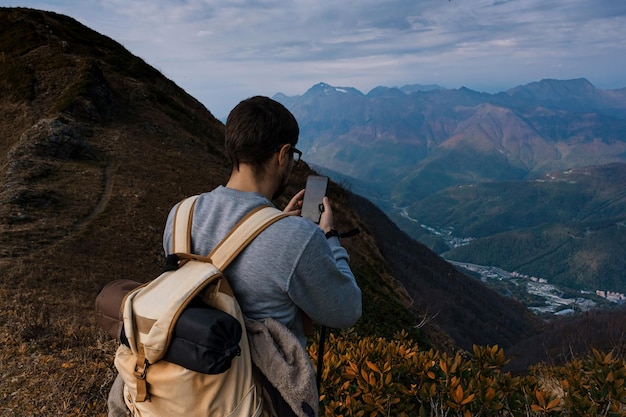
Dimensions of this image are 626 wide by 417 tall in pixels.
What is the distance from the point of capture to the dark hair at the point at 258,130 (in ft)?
6.99

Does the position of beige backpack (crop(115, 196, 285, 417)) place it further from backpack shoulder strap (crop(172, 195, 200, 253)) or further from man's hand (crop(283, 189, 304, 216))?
man's hand (crop(283, 189, 304, 216))

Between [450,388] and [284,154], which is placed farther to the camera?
[450,388]

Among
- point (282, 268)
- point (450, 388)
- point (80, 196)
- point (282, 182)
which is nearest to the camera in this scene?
point (282, 268)

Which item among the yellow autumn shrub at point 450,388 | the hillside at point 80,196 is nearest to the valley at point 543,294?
the hillside at point 80,196

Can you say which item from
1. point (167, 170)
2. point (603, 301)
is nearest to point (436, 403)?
point (167, 170)

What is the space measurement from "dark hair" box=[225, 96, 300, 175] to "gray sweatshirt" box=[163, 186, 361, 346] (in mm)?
185

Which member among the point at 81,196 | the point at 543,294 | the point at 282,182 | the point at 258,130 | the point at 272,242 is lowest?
the point at 543,294

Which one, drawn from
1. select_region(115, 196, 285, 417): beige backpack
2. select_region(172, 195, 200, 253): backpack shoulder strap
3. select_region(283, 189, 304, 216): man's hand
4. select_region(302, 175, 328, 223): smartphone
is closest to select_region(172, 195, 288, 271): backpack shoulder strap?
select_region(115, 196, 285, 417): beige backpack

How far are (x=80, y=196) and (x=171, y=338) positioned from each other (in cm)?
1351

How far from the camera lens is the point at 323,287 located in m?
2.04

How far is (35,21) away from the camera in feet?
103

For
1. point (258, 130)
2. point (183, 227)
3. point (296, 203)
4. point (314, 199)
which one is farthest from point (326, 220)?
point (183, 227)

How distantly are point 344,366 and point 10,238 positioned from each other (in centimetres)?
995

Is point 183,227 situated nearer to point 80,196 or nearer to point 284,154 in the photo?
point 284,154
